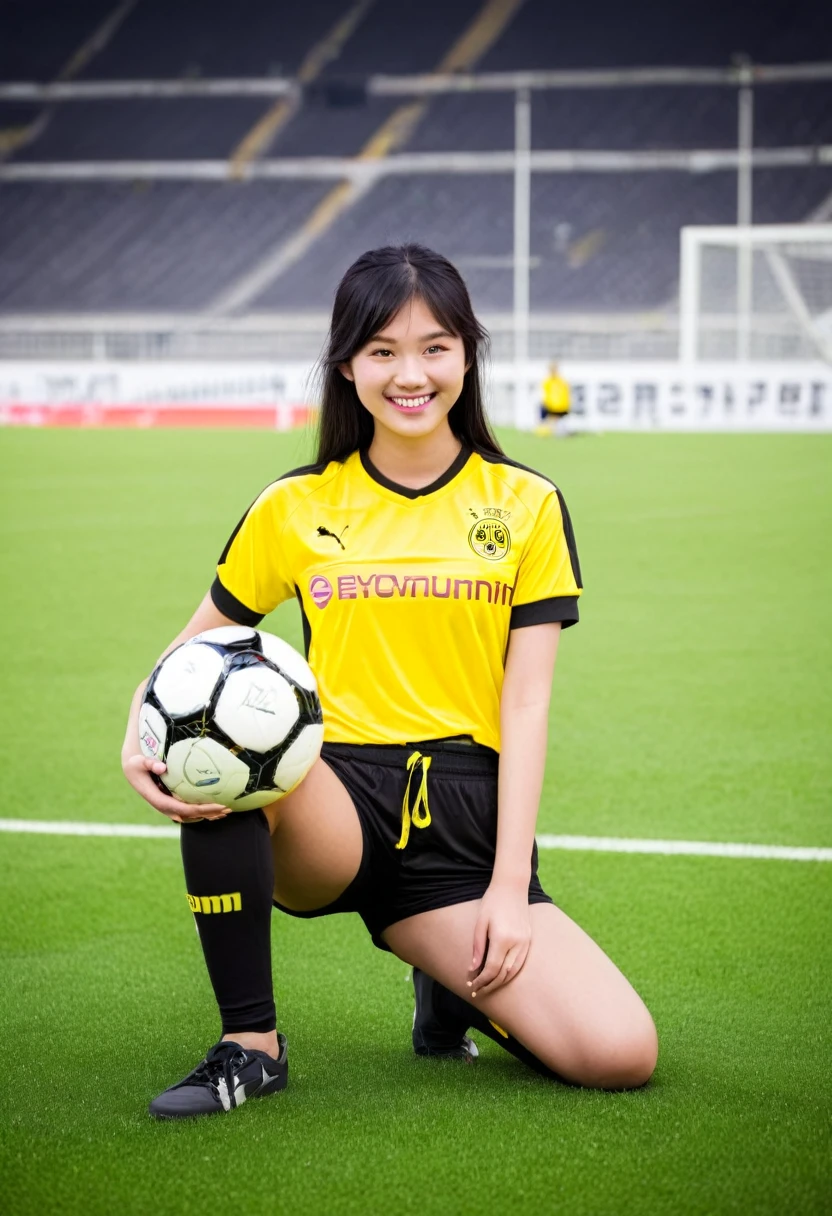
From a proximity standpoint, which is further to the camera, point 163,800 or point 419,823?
point 419,823

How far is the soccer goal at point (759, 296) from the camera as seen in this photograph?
26.1 m

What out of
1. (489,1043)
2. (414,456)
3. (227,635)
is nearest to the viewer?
(227,635)

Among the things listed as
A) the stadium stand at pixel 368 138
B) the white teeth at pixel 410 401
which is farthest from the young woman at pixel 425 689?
the stadium stand at pixel 368 138

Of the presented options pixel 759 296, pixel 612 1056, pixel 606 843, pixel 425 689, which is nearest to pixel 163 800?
pixel 425 689

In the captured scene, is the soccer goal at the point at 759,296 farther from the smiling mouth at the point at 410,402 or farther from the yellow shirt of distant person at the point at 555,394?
the smiling mouth at the point at 410,402

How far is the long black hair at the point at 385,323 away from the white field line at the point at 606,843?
76.4 inches

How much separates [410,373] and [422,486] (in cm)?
26

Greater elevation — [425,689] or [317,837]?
[425,689]

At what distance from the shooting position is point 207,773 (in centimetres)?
265

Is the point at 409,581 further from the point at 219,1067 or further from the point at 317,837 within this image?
the point at 219,1067

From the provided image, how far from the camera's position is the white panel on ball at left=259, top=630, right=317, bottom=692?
2.82 m

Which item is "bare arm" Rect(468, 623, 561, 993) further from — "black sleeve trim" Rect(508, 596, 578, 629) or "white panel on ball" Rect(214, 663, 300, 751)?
"white panel on ball" Rect(214, 663, 300, 751)

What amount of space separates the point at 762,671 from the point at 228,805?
5.16 m

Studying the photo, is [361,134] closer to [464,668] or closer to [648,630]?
[648,630]
